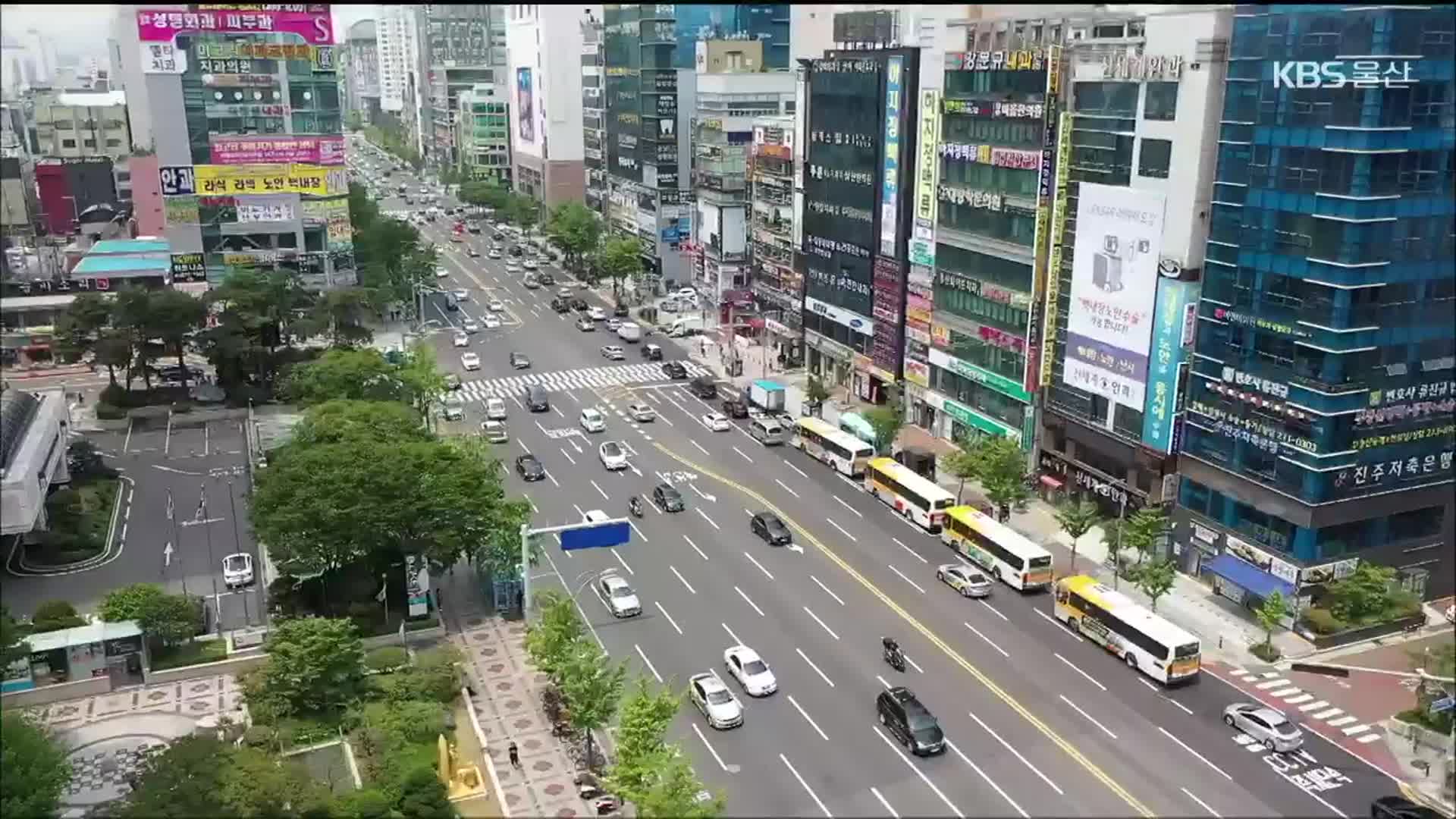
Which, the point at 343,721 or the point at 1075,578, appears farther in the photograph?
the point at 1075,578

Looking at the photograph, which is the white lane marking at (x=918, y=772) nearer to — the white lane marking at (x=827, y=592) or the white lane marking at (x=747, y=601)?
the white lane marking at (x=747, y=601)

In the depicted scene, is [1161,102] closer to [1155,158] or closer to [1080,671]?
[1155,158]

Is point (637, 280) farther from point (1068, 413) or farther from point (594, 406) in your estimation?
point (1068, 413)

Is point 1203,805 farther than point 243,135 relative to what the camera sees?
No

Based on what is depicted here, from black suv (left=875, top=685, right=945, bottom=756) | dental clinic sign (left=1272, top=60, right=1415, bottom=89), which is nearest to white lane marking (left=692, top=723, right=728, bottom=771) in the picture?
black suv (left=875, top=685, right=945, bottom=756)

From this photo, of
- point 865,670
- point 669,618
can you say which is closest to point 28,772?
point 669,618

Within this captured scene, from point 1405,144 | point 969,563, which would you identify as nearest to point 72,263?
point 969,563

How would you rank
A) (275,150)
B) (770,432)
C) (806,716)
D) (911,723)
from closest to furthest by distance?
(911,723) → (806,716) → (770,432) → (275,150)
